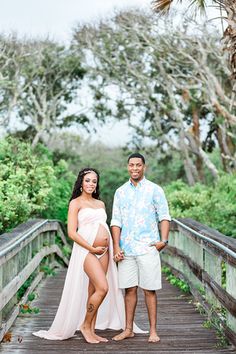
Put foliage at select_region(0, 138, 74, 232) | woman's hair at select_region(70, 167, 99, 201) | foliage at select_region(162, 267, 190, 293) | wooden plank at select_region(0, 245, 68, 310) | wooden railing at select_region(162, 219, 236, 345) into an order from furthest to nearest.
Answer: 1. foliage at select_region(0, 138, 74, 232)
2. foliage at select_region(162, 267, 190, 293)
3. woman's hair at select_region(70, 167, 99, 201)
4. wooden plank at select_region(0, 245, 68, 310)
5. wooden railing at select_region(162, 219, 236, 345)

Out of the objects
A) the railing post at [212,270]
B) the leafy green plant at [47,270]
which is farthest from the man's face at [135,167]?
the leafy green plant at [47,270]

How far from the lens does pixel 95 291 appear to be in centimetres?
720

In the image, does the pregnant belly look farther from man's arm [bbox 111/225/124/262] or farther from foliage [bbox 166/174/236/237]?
foliage [bbox 166/174/236/237]

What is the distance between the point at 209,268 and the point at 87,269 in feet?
6.07

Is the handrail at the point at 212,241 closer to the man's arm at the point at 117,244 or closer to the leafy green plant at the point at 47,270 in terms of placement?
the man's arm at the point at 117,244

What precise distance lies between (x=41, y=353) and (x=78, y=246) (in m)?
1.12

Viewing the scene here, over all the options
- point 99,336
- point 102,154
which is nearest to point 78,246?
point 99,336

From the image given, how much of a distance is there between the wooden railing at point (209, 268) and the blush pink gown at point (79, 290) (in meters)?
0.96

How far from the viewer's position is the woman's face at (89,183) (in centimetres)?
733

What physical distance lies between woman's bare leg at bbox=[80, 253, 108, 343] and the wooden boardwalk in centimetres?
10

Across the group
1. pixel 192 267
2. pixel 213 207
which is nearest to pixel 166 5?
pixel 192 267

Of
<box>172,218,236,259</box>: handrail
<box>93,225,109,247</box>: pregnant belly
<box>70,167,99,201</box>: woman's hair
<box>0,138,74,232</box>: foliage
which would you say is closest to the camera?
<box>172,218,236,259</box>: handrail

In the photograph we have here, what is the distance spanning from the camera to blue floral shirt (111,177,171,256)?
7.11 metres

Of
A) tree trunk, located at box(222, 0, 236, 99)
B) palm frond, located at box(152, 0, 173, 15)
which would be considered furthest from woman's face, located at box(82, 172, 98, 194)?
palm frond, located at box(152, 0, 173, 15)
